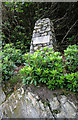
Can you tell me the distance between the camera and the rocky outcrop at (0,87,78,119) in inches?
57.2

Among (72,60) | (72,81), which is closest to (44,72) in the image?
(72,81)

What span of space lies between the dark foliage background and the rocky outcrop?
2.75 metres

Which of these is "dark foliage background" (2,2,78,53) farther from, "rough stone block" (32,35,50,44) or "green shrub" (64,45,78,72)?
"green shrub" (64,45,78,72)

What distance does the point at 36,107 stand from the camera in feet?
4.97

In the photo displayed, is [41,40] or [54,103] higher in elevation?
[41,40]

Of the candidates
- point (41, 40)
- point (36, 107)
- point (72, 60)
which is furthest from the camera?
point (41, 40)

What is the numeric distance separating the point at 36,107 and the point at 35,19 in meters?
4.10

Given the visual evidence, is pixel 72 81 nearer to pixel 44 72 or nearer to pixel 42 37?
pixel 44 72

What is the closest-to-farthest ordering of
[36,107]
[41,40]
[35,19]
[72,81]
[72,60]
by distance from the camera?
1. [36,107]
2. [72,81]
3. [72,60]
4. [41,40]
5. [35,19]

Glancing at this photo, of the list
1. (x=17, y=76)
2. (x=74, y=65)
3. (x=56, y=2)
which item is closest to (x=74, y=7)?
(x=56, y=2)

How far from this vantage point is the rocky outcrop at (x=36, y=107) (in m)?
1.45

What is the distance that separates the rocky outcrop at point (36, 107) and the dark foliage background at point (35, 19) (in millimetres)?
2748

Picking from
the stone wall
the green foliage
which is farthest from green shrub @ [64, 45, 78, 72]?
the stone wall

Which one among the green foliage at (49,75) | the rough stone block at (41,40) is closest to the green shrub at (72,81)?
the green foliage at (49,75)
